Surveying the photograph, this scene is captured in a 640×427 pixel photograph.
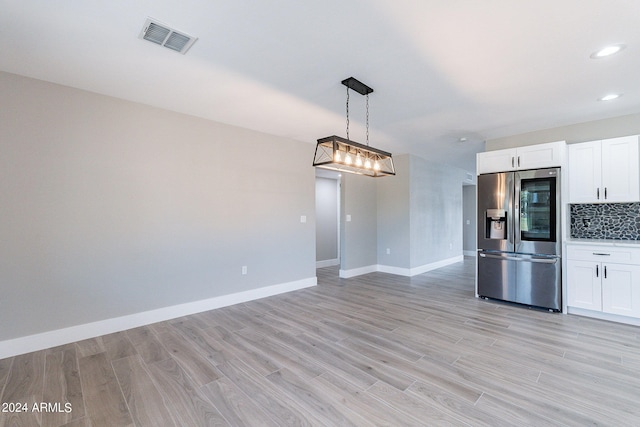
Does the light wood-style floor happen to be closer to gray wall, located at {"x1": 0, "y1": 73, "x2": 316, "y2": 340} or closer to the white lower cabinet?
the white lower cabinet

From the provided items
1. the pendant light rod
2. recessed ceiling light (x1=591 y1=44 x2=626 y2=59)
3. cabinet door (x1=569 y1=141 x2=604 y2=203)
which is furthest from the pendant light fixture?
cabinet door (x1=569 y1=141 x2=604 y2=203)

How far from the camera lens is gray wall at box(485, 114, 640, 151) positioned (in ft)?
12.3

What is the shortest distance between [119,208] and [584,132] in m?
6.27

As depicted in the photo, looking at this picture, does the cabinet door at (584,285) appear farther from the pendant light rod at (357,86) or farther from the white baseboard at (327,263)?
the white baseboard at (327,263)

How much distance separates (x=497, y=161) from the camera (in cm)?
439

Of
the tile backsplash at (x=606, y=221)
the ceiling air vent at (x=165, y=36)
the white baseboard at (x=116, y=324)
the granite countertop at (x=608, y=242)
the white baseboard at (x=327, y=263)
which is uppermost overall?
the ceiling air vent at (x=165, y=36)

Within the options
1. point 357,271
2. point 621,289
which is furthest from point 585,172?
point 357,271

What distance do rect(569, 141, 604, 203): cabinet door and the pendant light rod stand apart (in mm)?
3107

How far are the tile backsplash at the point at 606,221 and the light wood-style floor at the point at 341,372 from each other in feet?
4.21

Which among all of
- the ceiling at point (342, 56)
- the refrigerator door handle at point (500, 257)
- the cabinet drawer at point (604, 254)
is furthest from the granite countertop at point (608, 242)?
the ceiling at point (342, 56)

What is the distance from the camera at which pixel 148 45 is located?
2.30 meters

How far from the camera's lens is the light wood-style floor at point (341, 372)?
6.14 ft

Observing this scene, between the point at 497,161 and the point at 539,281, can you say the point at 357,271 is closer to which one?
the point at 539,281

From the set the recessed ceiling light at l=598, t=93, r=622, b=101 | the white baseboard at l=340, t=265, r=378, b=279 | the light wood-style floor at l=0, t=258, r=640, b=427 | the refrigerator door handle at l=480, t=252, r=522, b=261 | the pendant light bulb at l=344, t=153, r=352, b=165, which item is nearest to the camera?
the light wood-style floor at l=0, t=258, r=640, b=427
